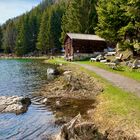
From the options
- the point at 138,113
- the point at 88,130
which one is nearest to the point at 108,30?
A: the point at 138,113

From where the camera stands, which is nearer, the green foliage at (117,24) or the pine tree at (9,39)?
the green foliage at (117,24)

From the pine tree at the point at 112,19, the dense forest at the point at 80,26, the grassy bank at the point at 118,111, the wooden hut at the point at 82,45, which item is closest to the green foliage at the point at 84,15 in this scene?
the dense forest at the point at 80,26

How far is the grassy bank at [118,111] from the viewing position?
1503cm

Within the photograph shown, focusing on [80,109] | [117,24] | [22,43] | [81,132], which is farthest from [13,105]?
[22,43]

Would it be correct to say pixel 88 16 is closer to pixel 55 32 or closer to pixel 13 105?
pixel 55 32

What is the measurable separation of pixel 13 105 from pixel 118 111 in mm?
Result: 7331

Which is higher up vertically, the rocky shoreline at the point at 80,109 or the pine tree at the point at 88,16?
the pine tree at the point at 88,16

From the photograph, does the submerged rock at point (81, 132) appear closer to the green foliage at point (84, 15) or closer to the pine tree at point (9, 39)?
the green foliage at point (84, 15)

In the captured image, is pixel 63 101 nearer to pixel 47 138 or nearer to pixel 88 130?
pixel 47 138

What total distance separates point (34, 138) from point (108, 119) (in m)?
3.85

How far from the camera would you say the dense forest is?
136 ft

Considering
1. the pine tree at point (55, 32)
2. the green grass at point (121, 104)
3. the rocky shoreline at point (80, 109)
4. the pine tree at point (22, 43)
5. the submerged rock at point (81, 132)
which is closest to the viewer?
the submerged rock at point (81, 132)

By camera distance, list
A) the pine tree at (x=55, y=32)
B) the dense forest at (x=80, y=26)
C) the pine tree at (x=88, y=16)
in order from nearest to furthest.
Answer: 1. the dense forest at (x=80, y=26)
2. the pine tree at (x=88, y=16)
3. the pine tree at (x=55, y=32)

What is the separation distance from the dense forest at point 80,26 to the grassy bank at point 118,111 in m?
10.7
